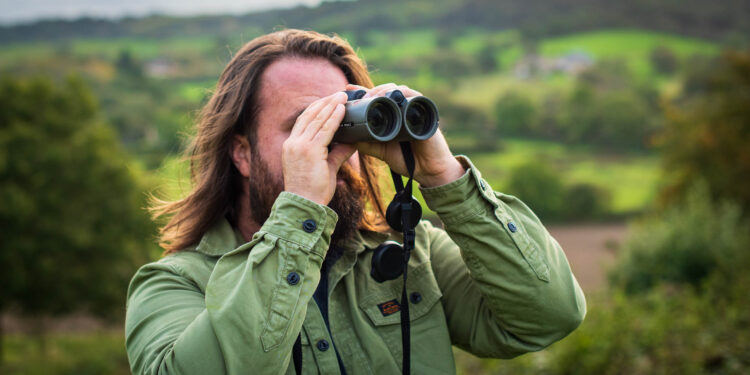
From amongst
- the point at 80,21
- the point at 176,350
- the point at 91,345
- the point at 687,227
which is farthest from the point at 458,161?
the point at 80,21

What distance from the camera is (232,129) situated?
8.14 ft

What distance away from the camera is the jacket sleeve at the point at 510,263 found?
6.27 ft

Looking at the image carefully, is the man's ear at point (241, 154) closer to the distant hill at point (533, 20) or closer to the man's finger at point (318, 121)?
the man's finger at point (318, 121)

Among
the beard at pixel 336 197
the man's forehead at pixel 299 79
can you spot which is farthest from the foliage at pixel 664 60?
the beard at pixel 336 197

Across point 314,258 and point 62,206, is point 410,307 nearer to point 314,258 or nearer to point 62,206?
point 314,258

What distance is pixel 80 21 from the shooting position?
207 ft

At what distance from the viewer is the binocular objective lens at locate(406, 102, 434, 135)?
1970 millimetres

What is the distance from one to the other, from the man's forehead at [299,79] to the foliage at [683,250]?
1051 centimetres

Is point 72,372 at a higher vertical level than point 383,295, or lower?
lower

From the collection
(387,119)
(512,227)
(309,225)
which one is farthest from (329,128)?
(512,227)

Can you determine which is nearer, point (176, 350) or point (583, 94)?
point (176, 350)

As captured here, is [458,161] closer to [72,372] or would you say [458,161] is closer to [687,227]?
[687,227]

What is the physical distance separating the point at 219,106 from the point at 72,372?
22.1 m

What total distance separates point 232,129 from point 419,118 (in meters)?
0.96
